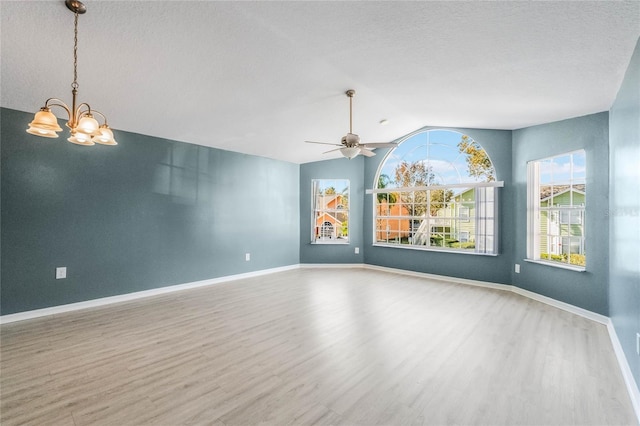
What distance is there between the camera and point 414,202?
19.9 feet

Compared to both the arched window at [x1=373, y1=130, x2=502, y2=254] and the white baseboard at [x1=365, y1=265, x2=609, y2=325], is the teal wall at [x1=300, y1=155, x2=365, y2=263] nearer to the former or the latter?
the arched window at [x1=373, y1=130, x2=502, y2=254]

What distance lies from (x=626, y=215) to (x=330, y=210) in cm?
496

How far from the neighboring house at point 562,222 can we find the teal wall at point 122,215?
4870 millimetres

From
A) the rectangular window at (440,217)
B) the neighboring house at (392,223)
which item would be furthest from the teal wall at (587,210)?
the neighboring house at (392,223)

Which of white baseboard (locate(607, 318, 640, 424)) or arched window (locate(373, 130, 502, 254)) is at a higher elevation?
arched window (locate(373, 130, 502, 254))

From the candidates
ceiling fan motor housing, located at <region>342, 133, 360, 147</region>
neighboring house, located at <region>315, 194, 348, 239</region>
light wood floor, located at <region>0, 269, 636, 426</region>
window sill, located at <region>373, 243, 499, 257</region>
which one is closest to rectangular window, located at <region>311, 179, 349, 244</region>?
neighboring house, located at <region>315, 194, 348, 239</region>

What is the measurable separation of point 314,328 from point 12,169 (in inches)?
156

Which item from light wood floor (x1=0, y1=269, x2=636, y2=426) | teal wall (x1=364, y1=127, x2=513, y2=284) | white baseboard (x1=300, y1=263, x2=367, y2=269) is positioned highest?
teal wall (x1=364, y1=127, x2=513, y2=284)

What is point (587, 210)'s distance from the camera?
3.66m

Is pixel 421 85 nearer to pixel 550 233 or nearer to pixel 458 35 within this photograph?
pixel 458 35

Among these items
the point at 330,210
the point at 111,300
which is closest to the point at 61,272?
the point at 111,300

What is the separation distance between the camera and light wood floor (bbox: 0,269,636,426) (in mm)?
1834

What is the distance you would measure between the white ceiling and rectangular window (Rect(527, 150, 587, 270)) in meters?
0.70

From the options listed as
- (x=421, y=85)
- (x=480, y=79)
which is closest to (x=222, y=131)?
(x=421, y=85)
